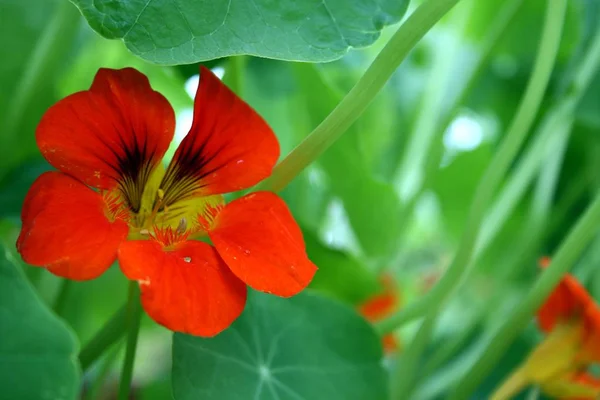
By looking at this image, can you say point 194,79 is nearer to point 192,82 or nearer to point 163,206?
point 192,82

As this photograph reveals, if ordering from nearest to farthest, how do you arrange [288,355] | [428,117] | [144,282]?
[144,282], [288,355], [428,117]

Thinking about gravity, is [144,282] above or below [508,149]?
below

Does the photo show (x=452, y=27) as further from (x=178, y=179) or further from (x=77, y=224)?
(x=77, y=224)

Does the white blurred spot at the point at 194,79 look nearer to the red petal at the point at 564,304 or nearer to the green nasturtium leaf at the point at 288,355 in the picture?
the green nasturtium leaf at the point at 288,355

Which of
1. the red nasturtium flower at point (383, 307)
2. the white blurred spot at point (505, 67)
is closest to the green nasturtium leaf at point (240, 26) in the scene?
the red nasturtium flower at point (383, 307)

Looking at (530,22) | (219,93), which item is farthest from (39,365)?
(530,22)

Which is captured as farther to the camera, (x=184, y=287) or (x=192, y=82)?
(x=192, y=82)

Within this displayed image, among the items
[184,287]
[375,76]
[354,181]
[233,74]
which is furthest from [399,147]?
[184,287]

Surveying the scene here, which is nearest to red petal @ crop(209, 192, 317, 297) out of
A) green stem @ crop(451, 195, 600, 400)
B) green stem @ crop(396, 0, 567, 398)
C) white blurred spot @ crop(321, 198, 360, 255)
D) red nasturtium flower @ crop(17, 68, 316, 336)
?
red nasturtium flower @ crop(17, 68, 316, 336)

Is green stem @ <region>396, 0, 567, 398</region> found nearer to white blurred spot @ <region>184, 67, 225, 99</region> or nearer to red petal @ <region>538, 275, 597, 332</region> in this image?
red petal @ <region>538, 275, 597, 332</region>
